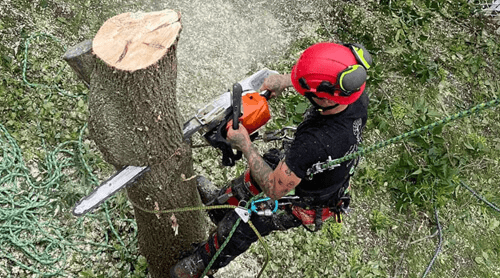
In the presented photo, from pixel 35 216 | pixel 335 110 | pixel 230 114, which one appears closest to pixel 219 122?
pixel 230 114

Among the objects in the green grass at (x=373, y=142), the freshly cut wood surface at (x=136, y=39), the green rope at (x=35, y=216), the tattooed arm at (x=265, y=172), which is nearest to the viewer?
the freshly cut wood surface at (x=136, y=39)

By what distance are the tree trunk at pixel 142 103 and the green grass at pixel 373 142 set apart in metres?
1.11

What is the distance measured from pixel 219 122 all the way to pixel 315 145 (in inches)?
22.8

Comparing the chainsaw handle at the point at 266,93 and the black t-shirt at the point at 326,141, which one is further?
the chainsaw handle at the point at 266,93

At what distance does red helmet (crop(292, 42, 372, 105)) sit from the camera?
88.1 inches

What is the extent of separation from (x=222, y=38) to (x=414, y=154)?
2696 mm

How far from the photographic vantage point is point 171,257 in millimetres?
3252

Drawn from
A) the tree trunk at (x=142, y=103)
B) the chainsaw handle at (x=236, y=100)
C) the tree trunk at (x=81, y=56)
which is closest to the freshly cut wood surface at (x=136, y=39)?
the tree trunk at (x=142, y=103)

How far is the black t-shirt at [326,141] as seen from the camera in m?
2.38

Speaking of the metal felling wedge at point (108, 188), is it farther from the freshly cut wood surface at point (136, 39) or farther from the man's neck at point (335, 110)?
the man's neck at point (335, 110)

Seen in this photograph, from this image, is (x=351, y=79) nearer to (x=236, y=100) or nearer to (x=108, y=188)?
(x=236, y=100)

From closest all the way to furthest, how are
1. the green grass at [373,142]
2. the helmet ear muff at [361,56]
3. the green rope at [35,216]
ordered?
the helmet ear muff at [361,56] < the green rope at [35,216] < the green grass at [373,142]

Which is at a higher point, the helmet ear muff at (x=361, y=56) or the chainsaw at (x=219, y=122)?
the helmet ear muff at (x=361, y=56)

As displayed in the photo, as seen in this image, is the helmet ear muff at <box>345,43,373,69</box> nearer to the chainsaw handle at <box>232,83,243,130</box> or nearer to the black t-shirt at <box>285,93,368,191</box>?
the black t-shirt at <box>285,93,368,191</box>
